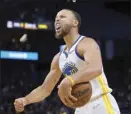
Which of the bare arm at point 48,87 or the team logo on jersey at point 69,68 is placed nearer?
the team logo on jersey at point 69,68

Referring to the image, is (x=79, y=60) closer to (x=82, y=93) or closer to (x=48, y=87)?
(x=82, y=93)

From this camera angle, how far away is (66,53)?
3.03 m

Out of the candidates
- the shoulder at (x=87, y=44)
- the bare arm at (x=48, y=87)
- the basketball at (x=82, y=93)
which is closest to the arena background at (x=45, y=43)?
the bare arm at (x=48, y=87)

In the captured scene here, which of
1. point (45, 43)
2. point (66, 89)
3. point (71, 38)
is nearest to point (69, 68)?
point (71, 38)

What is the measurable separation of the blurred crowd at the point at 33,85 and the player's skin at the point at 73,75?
6.40 metres

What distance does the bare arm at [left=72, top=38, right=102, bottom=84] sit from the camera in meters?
2.54

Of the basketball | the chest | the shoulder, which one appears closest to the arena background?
the chest

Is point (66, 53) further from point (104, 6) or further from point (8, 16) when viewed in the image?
point (104, 6)

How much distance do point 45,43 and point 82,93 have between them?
24.5ft

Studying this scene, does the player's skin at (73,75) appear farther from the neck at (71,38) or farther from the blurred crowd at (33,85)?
the blurred crowd at (33,85)

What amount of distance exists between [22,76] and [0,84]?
1.87ft

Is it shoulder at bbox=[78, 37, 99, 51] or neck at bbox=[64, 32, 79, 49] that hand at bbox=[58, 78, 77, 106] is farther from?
neck at bbox=[64, 32, 79, 49]

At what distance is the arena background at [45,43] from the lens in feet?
31.8

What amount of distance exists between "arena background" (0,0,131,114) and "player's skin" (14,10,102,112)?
6.23 m
